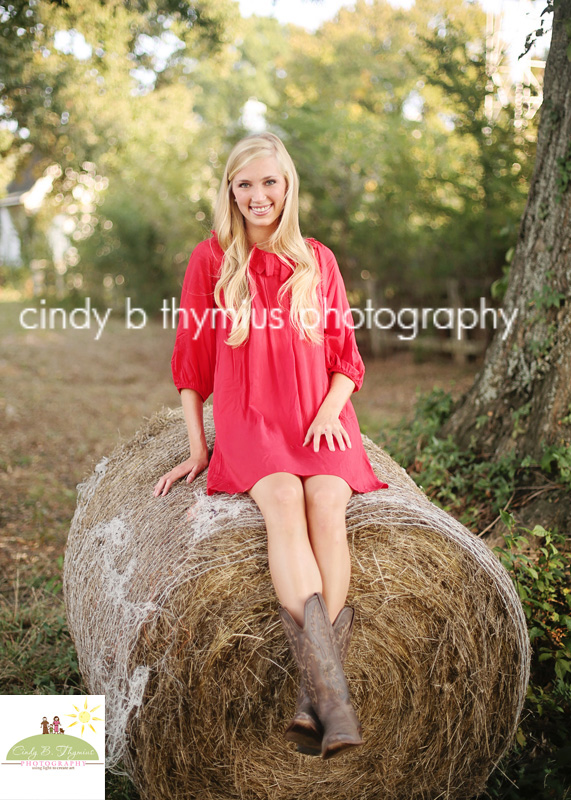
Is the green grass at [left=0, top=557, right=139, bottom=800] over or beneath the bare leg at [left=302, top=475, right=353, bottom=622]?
beneath

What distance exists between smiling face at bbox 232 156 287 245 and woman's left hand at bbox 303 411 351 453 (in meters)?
0.83

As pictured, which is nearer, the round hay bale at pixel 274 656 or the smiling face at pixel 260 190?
the round hay bale at pixel 274 656

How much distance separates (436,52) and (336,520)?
613cm

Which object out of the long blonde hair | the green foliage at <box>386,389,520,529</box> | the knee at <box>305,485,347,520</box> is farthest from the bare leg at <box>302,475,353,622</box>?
the green foliage at <box>386,389,520,529</box>

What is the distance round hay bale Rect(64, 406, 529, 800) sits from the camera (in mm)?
2195

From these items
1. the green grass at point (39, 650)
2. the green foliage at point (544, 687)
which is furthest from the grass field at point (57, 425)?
the green foliage at point (544, 687)

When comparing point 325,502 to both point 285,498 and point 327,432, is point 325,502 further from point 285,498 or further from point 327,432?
point 327,432

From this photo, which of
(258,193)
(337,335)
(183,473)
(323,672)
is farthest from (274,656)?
(258,193)

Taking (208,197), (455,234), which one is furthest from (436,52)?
(208,197)

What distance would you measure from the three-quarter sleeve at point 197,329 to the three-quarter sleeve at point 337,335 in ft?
1.50

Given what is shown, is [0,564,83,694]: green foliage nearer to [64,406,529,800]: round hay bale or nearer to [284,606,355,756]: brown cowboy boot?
[64,406,529,800]: round hay bale

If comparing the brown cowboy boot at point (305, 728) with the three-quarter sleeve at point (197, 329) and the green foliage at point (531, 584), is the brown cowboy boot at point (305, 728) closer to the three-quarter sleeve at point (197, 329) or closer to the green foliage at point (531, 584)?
the green foliage at point (531, 584)

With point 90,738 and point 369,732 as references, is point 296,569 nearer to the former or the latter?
point 369,732

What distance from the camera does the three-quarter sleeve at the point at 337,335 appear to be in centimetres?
272
